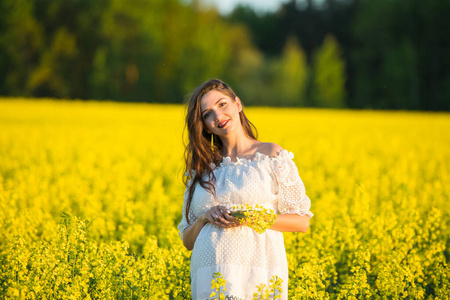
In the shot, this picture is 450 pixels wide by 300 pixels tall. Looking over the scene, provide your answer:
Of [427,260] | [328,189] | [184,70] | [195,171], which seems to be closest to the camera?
[195,171]

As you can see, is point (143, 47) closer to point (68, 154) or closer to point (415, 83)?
point (415, 83)

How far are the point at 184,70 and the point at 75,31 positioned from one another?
33.7 feet

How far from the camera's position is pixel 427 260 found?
4.90 metres

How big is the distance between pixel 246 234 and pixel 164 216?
10.6ft

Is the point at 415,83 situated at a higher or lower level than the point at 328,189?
higher

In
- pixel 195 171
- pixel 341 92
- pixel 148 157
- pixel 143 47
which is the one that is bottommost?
pixel 195 171

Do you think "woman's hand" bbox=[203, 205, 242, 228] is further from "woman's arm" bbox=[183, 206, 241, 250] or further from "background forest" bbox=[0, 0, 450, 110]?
"background forest" bbox=[0, 0, 450, 110]

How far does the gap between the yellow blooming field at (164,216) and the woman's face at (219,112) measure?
2.13 ft

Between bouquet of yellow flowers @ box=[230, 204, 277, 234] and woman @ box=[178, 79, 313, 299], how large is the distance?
41mm

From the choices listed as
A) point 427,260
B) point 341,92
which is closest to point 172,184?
point 427,260

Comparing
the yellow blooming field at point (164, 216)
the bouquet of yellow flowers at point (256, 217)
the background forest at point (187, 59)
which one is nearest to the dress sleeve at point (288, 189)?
the bouquet of yellow flowers at point (256, 217)

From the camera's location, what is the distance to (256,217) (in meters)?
2.70

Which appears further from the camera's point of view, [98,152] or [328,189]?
[98,152]

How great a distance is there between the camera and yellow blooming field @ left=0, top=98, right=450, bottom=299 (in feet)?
11.7
